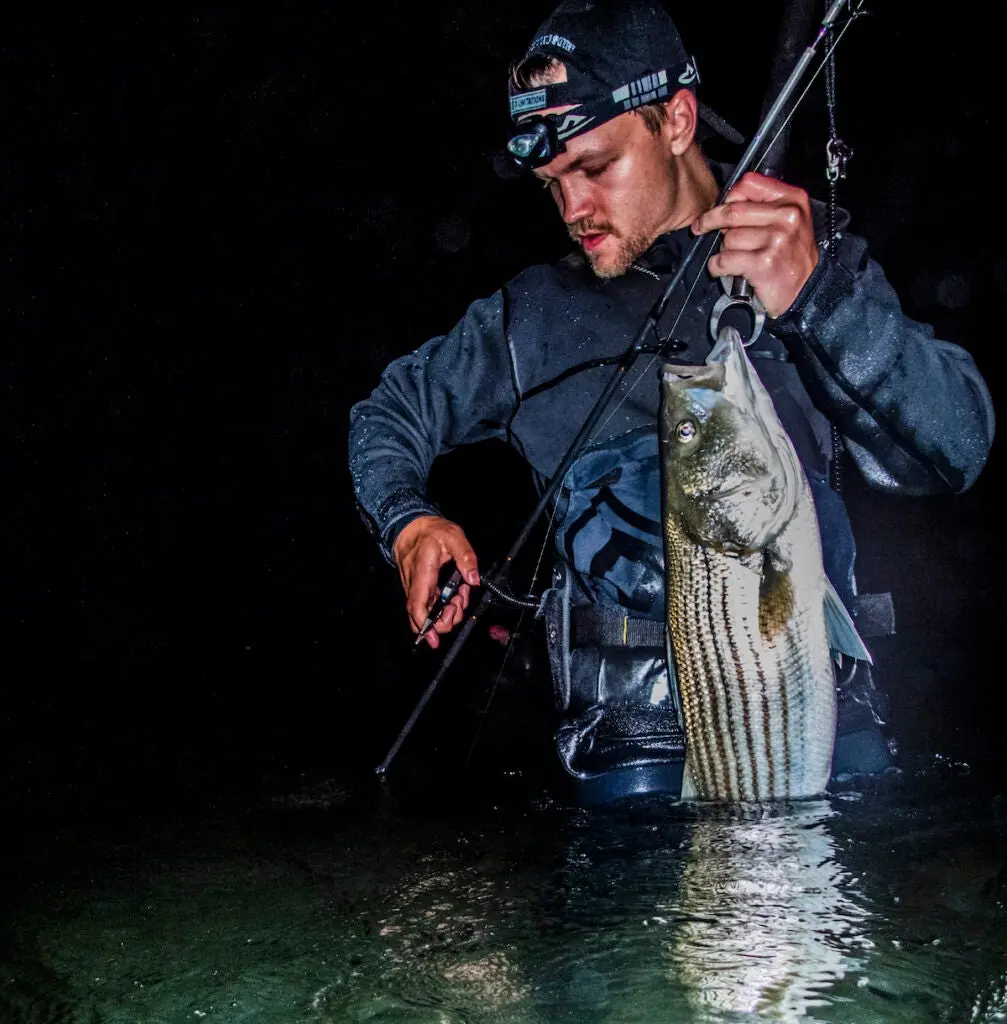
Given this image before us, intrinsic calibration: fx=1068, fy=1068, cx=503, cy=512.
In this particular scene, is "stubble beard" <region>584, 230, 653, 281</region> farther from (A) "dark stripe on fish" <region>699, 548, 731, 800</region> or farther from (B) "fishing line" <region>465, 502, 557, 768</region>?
(A) "dark stripe on fish" <region>699, 548, 731, 800</region>

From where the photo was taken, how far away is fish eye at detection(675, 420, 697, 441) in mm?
2779

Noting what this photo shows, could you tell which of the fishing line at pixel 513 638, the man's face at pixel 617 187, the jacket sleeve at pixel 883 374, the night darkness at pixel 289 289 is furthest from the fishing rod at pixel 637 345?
the night darkness at pixel 289 289

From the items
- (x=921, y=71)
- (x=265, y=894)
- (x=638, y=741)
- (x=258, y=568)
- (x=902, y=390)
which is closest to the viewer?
(x=265, y=894)

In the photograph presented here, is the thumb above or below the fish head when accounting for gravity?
below

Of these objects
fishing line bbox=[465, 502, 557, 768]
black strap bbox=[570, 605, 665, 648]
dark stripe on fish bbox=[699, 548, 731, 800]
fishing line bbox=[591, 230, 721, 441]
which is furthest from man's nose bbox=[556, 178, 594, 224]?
dark stripe on fish bbox=[699, 548, 731, 800]

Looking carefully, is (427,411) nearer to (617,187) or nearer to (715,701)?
(617,187)

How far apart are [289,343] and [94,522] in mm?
3138

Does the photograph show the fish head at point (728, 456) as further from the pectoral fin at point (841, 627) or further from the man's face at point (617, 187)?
the man's face at point (617, 187)

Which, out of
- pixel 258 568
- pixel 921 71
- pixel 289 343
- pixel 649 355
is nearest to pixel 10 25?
pixel 289 343

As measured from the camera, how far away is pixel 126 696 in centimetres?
802

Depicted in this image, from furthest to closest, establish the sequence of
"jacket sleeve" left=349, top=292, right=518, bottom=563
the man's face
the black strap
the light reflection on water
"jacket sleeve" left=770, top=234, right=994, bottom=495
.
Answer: "jacket sleeve" left=349, top=292, right=518, bottom=563
the man's face
the black strap
"jacket sleeve" left=770, top=234, right=994, bottom=495
the light reflection on water

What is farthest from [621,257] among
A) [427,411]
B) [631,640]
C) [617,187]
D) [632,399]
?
[631,640]

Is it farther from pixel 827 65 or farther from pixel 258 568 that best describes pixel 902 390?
pixel 258 568

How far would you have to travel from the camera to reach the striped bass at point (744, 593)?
272 centimetres
